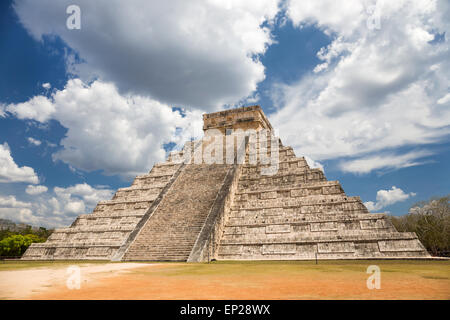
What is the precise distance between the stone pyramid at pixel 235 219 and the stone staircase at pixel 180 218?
6cm

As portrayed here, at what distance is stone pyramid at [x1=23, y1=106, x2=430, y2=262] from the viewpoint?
11742 mm

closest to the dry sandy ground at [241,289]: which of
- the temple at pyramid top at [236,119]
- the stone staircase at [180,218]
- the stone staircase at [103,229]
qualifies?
the stone staircase at [180,218]

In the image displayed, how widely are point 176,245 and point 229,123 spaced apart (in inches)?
552

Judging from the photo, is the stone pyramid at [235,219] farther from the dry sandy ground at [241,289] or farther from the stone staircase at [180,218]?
the dry sandy ground at [241,289]

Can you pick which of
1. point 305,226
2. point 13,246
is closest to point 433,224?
point 305,226

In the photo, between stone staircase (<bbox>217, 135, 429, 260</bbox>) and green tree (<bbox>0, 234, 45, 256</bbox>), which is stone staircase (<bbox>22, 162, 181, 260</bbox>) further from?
green tree (<bbox>0, 234, 45, 256</bbox>)

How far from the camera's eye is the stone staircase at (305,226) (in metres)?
11.1

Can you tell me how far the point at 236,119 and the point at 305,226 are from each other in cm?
1376

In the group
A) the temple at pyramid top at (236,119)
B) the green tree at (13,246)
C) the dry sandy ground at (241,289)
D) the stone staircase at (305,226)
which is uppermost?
the temple at pyramid top at (236,119)

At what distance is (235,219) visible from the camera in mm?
14625

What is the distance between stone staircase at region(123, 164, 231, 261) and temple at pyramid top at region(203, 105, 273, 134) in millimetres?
6032
